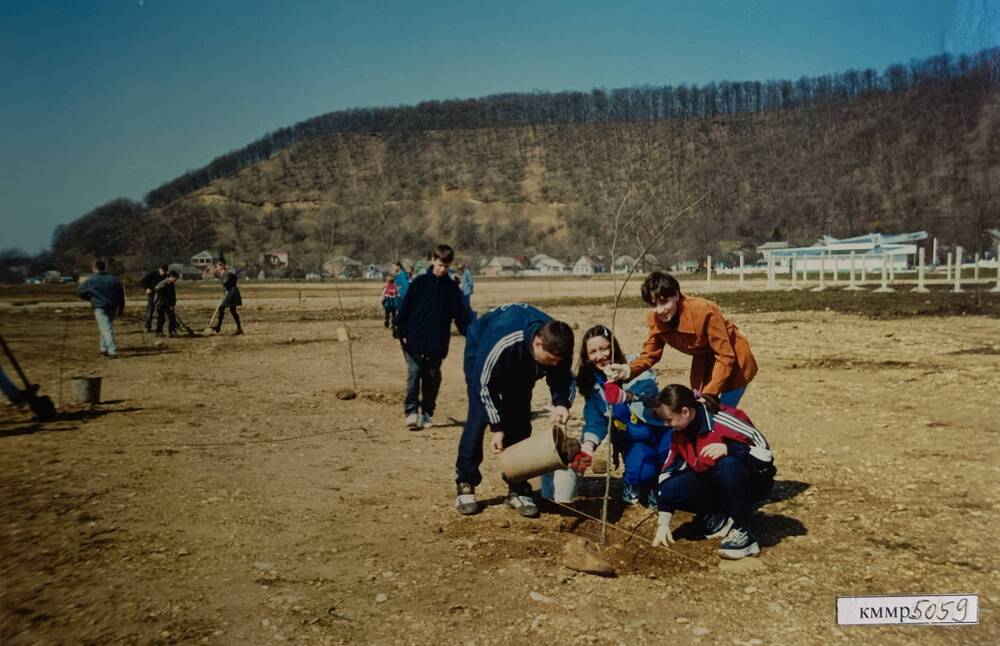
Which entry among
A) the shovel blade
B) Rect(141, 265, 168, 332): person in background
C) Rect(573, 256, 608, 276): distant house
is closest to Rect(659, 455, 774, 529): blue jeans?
the shovel blade

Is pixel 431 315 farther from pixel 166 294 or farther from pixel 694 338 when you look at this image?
pixel 166 294

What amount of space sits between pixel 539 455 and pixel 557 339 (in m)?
0.82

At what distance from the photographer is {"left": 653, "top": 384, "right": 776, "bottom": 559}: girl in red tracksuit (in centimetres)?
406

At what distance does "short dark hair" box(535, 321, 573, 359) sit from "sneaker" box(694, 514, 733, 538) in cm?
141

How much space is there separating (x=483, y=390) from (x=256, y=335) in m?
15.7

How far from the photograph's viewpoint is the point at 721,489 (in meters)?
4.13

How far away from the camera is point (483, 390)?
474 cm

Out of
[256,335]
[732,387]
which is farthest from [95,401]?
[256,335]

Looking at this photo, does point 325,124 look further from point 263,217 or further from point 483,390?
point 483,390

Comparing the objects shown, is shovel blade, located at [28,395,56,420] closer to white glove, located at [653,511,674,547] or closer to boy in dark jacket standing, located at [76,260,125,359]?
boy in dark jacket standing, located at [76,260,125,359]

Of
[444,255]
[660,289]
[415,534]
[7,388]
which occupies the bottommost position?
[415,534]

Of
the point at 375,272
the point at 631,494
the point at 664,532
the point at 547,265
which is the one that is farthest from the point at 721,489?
the point at 547,265

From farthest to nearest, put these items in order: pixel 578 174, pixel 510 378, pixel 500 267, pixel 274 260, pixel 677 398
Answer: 1. pixel 578 174
2. pixel 500 267
3. pixel 274 260
4. pixel 510 378
5. pixel 677 398

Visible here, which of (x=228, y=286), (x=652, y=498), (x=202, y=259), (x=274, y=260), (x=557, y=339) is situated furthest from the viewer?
(x=202, y=259)
